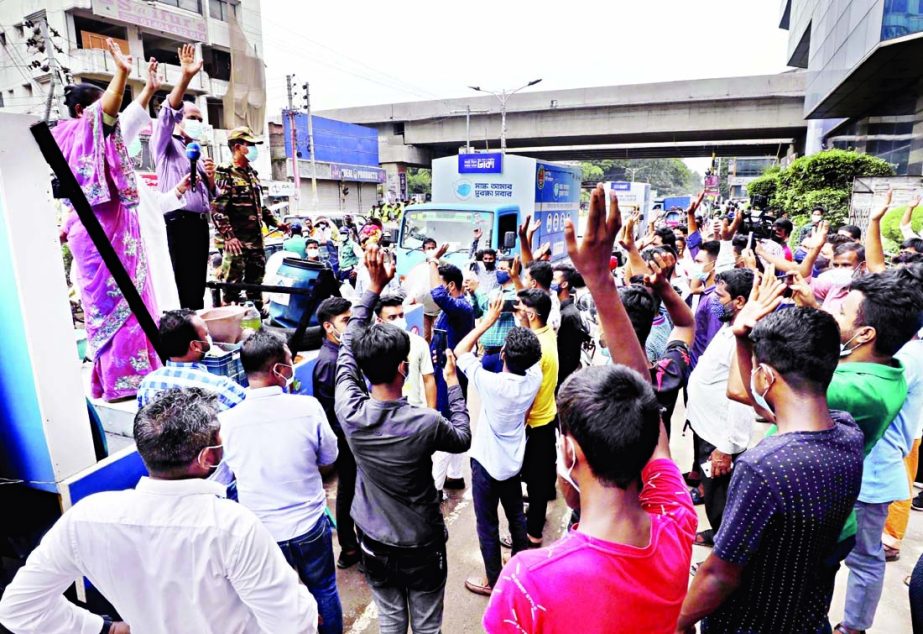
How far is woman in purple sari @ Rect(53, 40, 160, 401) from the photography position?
9.07 ft

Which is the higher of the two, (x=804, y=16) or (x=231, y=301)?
(x=804, y=16)

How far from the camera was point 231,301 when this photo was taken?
5098 millimetres

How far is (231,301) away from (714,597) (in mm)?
4648

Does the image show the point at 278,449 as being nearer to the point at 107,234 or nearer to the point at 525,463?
the point at 525,463

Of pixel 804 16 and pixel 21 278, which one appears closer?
pixel 21 278

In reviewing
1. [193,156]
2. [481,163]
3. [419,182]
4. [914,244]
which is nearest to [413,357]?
[193,156]

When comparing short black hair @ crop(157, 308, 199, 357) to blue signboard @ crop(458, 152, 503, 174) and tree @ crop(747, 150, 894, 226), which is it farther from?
tree @ crop(747, 150, 894, 226)

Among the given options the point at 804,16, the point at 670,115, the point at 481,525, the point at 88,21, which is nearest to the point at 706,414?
the point at 481,525

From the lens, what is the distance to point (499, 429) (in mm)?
2922

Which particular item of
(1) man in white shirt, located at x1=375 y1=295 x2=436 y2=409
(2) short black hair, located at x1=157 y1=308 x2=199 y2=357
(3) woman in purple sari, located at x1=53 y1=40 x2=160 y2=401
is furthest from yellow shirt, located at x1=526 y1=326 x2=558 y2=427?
(3) woman in purple sari, located at x1=53 y1=40 x2=160 y2=401

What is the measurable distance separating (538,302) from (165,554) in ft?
7.85

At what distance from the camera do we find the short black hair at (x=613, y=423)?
1.22 meters

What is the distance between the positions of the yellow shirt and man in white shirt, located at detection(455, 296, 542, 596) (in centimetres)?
26

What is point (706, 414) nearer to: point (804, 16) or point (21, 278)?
point (21, 278)
